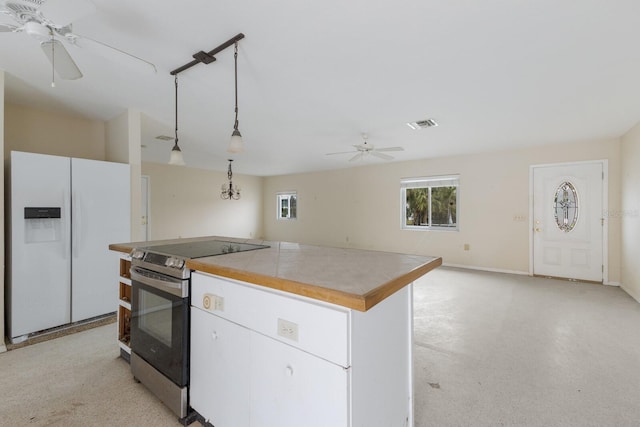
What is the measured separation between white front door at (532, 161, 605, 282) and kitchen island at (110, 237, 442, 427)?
477 centimetres

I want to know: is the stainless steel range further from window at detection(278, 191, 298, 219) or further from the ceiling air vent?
window at detection(278, 191, 298, 219)

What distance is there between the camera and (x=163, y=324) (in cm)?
174

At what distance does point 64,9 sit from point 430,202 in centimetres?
Answer: 610

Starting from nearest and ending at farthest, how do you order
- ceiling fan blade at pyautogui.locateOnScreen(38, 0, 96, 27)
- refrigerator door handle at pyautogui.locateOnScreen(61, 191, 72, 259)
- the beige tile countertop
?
the beige tile countertop
ceiling fan blade at pyautogui.locateOnScreen(38, 0, 96, 27)
refrigerator door handle at pyautogui.locateOnScreen(61, 191, 72, 259)

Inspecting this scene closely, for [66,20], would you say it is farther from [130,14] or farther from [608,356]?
[608,356]

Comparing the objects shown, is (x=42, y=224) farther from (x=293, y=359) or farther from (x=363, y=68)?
(x=363, y=68)

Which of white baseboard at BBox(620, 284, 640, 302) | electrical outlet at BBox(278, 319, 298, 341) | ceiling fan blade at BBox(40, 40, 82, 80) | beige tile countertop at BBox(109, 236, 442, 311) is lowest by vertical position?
white baseboard at BBox(620, 284, 640, 302)

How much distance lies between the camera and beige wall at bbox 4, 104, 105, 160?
129 inches

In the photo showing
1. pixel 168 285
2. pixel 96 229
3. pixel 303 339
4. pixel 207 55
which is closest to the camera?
pixel 303 339

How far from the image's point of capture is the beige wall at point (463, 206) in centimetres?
486

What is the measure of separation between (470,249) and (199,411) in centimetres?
552

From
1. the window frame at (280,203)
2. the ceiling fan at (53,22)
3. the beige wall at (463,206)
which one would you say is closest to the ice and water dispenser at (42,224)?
the ceiling fan at (53,22)

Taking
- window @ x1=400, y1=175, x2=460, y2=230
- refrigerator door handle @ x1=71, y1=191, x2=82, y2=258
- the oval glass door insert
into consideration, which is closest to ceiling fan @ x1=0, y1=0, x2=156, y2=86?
refrigerator door handle @ x1=71, y1=191, x2=82, y2=258

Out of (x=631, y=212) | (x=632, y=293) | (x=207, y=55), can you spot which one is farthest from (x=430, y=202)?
(x=207, y=55)
